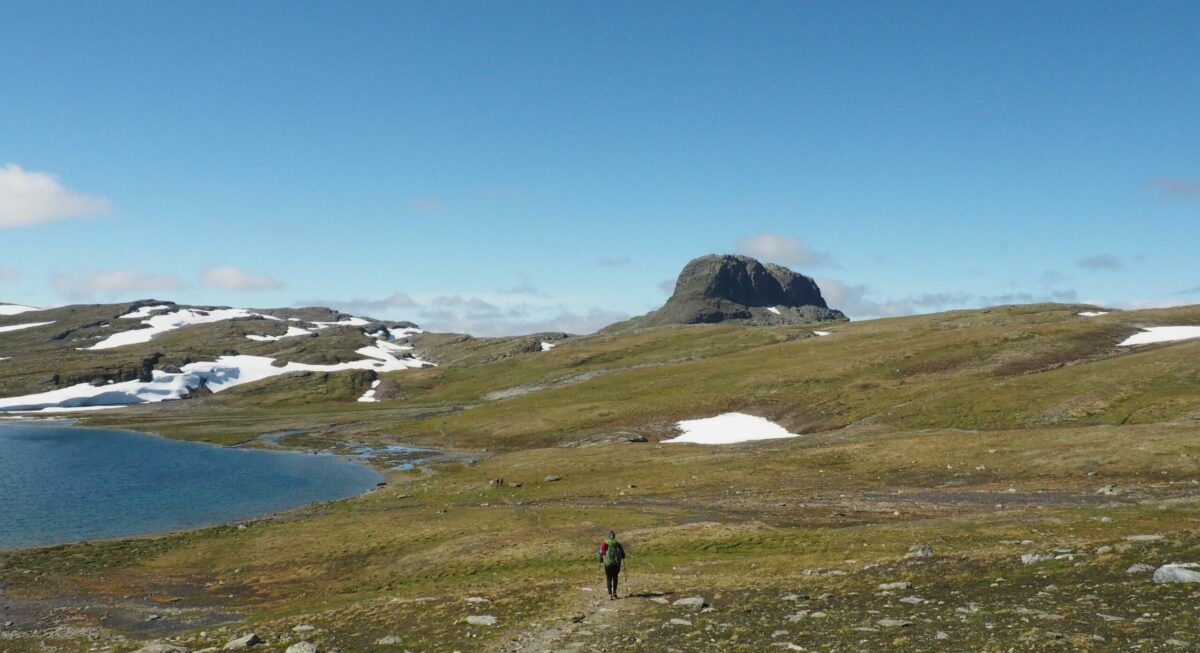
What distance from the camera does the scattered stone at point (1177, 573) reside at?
19.9 meters

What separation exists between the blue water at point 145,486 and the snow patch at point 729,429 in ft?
139

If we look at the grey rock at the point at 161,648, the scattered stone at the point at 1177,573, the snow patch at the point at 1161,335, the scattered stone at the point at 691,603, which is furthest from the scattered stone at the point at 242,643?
the snow patch at the point at 1161,335

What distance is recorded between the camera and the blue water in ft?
210

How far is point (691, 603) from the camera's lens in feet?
84.5

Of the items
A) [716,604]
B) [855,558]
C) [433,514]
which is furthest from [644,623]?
[433,514]

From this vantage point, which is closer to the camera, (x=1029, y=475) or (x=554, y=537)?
(x=554, y=537)

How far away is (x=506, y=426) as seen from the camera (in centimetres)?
11875

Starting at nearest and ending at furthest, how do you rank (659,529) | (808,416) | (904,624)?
(904,624), (659,529), (808,416)

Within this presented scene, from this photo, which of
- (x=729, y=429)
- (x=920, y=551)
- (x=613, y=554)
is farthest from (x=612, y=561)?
(x=729, y=429)

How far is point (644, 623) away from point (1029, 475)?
43.3 meters

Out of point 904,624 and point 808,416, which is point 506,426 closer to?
point 808,416

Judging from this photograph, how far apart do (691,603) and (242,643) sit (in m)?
16.4

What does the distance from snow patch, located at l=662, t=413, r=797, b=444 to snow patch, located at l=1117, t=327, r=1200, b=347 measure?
60035 millimetres

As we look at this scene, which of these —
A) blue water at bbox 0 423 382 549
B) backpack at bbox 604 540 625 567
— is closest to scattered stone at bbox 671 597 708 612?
backpack at bbox 604 540 625 567
